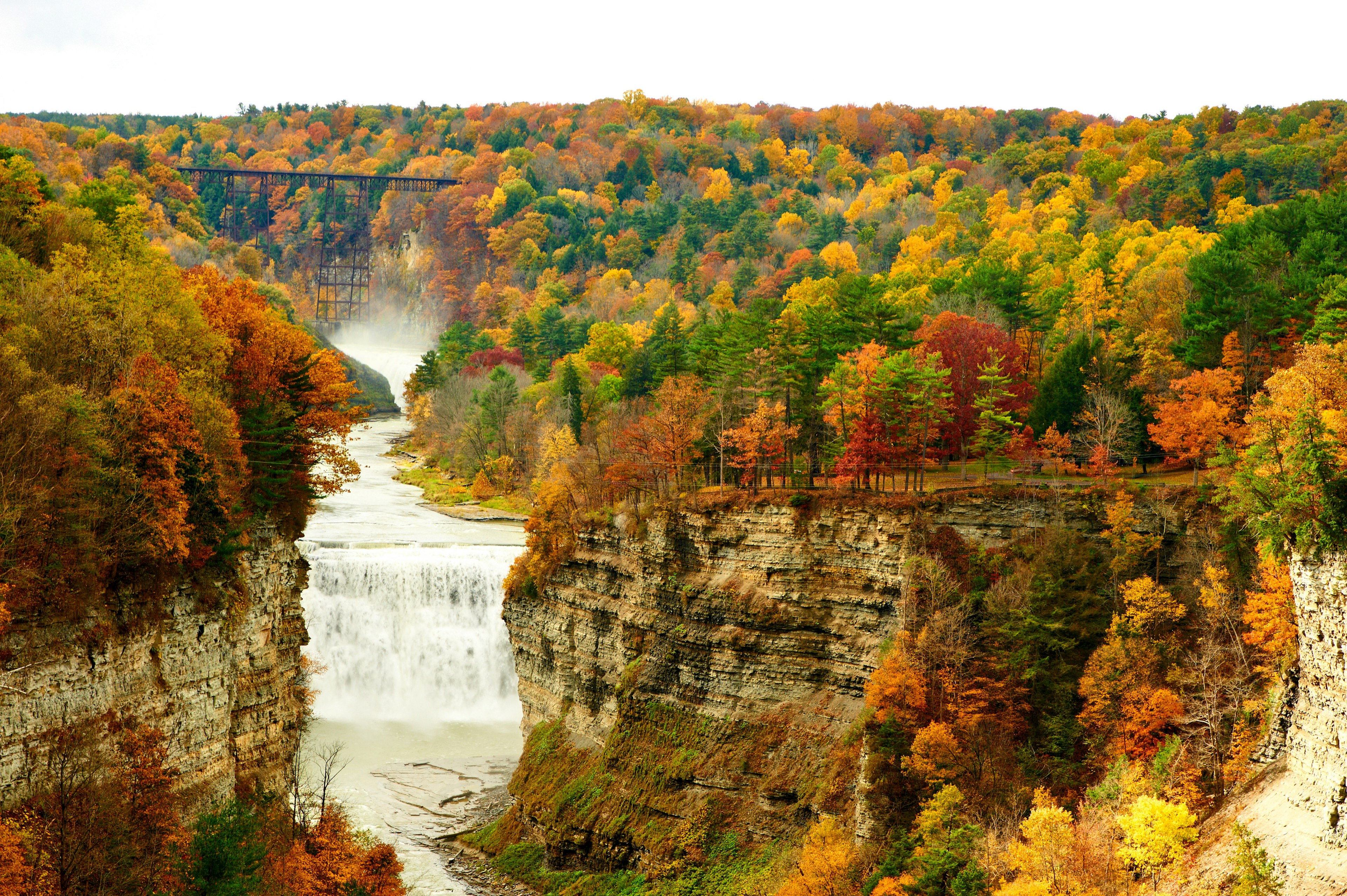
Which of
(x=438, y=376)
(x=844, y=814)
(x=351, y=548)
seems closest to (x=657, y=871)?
(x=844, y=814)

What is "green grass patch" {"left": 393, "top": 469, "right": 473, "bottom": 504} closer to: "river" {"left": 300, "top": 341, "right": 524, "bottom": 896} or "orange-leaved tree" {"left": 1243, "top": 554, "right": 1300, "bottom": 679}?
"river" {"left": 300, "top": 341, "right": 524, "bottom": 896}

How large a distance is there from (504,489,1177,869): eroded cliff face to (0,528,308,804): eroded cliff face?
16.0 metres

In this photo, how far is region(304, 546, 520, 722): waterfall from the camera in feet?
241

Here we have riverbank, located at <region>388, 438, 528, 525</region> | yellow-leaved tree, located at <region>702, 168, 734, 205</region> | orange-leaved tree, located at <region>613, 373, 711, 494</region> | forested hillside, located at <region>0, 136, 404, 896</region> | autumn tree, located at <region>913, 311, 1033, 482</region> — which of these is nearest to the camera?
forested hillside, located at <region>0, 136, 404, 896</region>

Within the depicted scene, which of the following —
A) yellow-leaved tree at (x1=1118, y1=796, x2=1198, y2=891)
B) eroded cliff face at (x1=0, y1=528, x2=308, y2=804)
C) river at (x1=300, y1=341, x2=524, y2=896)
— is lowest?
river at (x1=300, y1=341, x2=524, y2=896)

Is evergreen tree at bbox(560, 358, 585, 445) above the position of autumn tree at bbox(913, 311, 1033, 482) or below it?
below

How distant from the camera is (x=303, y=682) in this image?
5316 cm

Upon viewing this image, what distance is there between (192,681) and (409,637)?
34551 mm

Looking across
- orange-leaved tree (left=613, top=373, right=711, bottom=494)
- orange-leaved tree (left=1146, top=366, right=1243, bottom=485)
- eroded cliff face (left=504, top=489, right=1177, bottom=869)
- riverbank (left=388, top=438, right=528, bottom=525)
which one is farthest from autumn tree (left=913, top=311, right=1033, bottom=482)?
riverbank (left=388, top=438, right=528, bottom=525)

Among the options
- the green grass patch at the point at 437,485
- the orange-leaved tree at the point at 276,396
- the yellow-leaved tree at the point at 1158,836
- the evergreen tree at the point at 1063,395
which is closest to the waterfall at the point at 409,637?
the green grass patch at the point at 437,485

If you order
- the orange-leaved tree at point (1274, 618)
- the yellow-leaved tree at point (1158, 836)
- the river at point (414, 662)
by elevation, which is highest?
the orange-leaved tree at point (1274, 618)

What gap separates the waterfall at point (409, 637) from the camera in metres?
73.4

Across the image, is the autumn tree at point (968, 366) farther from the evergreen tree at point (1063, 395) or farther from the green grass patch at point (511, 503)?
the green grass patch at point (511, 503)

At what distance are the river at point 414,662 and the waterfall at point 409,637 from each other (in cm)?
6
